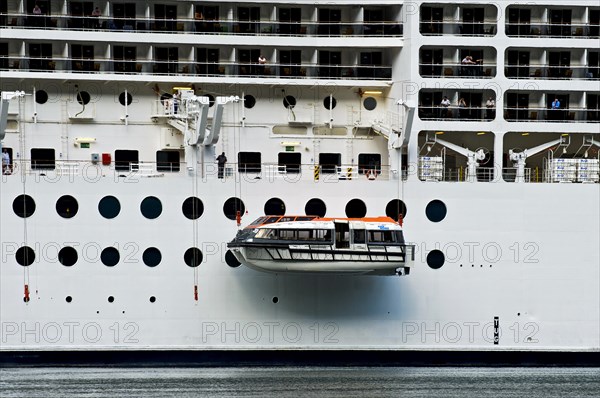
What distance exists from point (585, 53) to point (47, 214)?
13788mm

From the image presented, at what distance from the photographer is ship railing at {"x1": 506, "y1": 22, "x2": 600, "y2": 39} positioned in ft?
110

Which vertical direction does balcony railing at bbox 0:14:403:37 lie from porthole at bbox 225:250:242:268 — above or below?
above

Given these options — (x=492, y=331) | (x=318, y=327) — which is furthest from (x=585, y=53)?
(x=318, y=327)

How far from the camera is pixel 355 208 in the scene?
3178cm

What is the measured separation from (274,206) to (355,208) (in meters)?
1.91

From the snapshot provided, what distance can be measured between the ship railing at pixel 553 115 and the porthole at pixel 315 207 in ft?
17.9

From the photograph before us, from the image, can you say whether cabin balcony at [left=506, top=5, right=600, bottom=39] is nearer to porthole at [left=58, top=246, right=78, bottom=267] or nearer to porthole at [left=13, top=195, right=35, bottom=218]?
porthole at [left=58, top=246, right=78, bottom=267]

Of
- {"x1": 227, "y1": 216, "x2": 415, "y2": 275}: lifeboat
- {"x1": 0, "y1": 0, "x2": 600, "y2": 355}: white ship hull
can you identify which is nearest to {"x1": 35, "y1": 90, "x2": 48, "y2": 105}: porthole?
{"x1": 0, "y1": 0, "x2": 600, "y2": 355}: white ship hull

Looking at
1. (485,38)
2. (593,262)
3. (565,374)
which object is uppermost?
(485,38)

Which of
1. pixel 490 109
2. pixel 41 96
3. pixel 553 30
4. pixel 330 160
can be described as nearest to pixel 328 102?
pixel 330 160

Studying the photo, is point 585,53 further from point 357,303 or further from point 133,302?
point 133,302

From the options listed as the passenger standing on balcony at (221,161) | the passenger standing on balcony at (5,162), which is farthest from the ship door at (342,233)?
the passenger standing on balcony at (5,162)

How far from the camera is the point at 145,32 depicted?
3297 cm

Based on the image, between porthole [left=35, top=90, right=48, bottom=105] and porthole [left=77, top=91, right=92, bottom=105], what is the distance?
80cm
